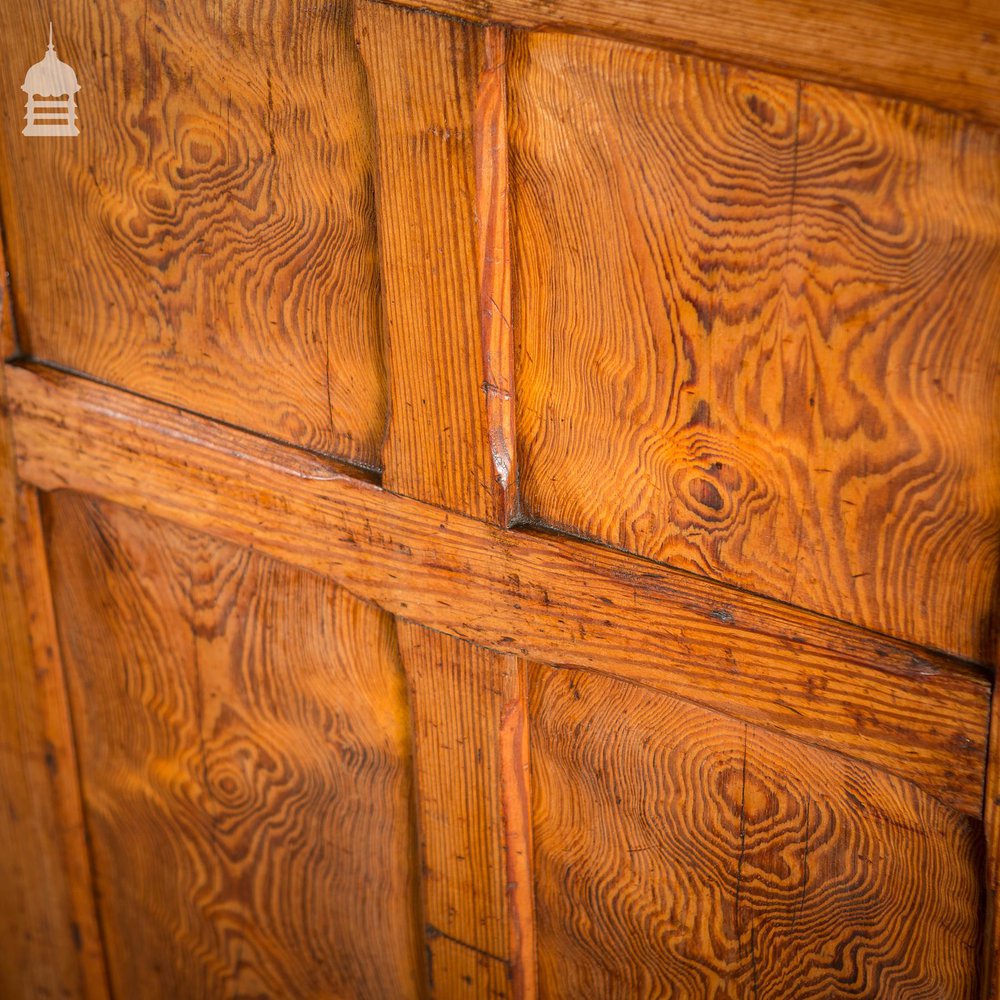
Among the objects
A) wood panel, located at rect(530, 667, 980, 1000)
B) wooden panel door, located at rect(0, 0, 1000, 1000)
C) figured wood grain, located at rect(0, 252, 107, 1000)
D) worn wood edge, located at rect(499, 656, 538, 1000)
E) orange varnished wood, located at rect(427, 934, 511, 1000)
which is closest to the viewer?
wooden panel door, located at rect(0, 0, 1000, 1000)

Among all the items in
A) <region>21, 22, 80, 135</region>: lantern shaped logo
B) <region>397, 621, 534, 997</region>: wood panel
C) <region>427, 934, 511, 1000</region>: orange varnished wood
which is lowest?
<region>427, 934, 511, 1000</region>: orange varnished wood

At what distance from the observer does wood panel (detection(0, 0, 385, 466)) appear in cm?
108

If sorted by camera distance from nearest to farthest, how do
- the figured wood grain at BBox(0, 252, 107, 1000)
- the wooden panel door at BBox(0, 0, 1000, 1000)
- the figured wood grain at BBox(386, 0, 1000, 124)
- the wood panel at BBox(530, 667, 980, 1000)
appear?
the figured wood grain at BBox(386, 0, 1000, 124) → the wooden panel door at BBox(0, 0, 1000, 1000) → the wood panel at BBox(530, 667, 980, 1000) → the figured wood grain at BBox(0, 252, 107, 1000)

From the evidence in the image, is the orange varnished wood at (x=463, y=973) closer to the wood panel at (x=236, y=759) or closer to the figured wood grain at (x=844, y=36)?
the wood panel at (x=236, y=759)

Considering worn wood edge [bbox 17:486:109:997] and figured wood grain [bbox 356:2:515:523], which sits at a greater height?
figured wood grain [bbox 356:2:515:523]

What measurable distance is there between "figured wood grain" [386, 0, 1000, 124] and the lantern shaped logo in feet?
1.80

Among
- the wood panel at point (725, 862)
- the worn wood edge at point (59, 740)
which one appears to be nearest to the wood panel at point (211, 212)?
the worn wood edge at point (59, 740)

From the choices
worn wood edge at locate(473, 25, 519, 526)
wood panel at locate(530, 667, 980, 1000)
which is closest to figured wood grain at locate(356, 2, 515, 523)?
worn wood edge at locate(473, 25, 519, 526)

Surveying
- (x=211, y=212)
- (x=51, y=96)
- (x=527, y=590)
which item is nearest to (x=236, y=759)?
(x=527, y=590)

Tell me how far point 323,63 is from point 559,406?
1.12 ft

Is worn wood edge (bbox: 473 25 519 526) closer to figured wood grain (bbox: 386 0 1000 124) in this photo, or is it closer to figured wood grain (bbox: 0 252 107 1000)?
figured wood grain (bbox: 386 0 1000 124)

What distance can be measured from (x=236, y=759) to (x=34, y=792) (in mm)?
355

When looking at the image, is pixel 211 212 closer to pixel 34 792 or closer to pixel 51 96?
pixel 51 96

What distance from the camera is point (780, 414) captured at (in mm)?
934
